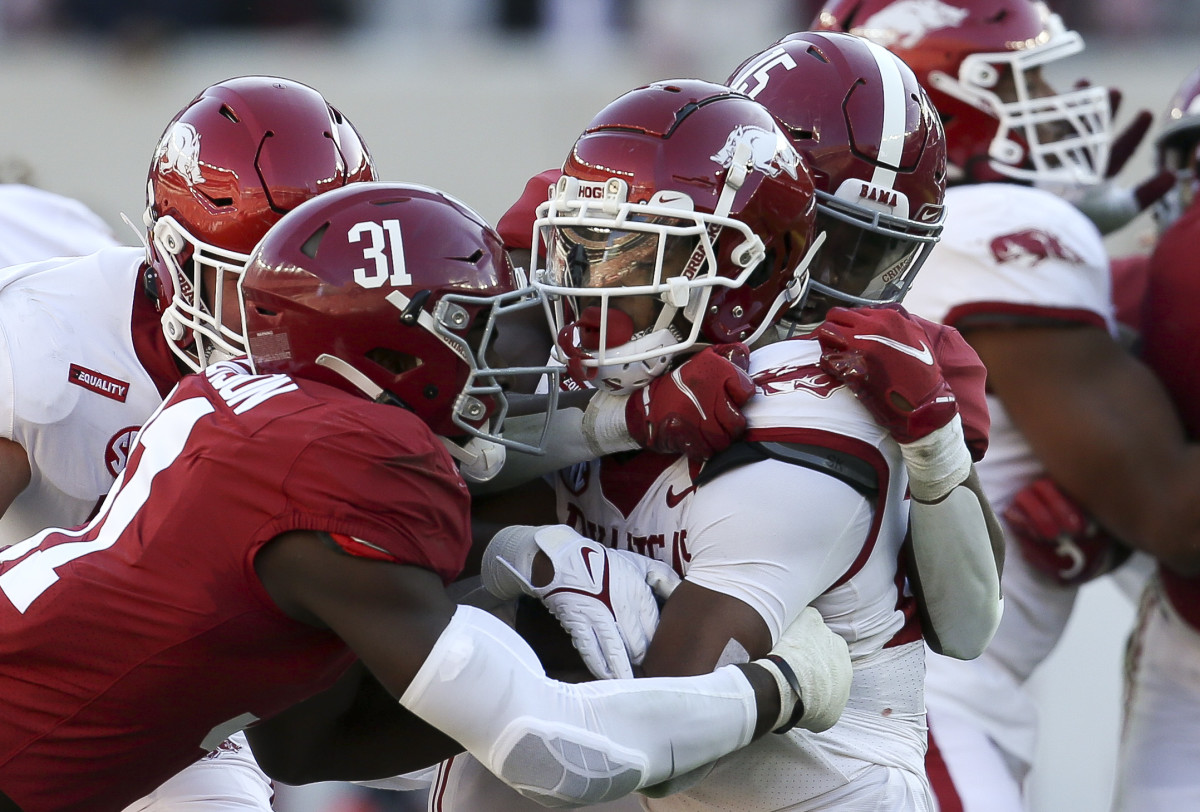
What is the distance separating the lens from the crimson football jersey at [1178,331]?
3248 millimetres

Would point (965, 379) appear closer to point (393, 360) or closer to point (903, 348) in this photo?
point (903, 348)

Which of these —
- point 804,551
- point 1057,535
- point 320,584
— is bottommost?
point 1057,535

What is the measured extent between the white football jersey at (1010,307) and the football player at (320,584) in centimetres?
139

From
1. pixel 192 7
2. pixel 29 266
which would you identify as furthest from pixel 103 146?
pixel 29 266

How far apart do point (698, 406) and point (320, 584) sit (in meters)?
0.57

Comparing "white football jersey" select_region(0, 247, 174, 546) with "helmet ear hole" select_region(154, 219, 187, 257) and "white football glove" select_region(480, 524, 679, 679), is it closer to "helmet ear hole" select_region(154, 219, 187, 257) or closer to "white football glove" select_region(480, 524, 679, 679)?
"helmet ear hole" select_region(154, 219, 187, 257)

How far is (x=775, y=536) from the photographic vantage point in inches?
77.4

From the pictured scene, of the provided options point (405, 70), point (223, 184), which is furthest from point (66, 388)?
point (405, 70)

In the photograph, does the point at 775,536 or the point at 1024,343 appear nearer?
the point at 775,536

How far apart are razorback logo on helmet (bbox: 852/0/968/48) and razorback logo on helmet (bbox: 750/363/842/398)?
1618 millimetres

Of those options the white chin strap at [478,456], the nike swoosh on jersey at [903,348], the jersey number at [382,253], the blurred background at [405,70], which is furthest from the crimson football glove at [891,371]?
the blurred background at [405,70]

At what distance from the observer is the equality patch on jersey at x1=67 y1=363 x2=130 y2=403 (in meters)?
2.45

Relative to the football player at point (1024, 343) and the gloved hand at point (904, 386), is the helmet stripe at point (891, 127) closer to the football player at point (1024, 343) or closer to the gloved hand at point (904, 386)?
the gloved hand at point (904, 386)

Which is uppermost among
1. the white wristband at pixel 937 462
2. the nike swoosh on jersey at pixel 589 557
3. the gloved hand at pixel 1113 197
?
the white wristband at pixel 937 462
